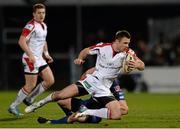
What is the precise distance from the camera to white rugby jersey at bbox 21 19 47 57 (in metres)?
15.8

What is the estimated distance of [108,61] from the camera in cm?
1354

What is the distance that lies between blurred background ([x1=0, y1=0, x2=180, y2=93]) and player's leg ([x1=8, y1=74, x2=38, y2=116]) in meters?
11.7

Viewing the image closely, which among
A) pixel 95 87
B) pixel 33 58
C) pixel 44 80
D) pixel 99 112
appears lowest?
pixel 99 112

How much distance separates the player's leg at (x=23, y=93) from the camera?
15477 mm

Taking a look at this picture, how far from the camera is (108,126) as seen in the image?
13.0 m

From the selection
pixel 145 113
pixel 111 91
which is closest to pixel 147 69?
pixel 145 113

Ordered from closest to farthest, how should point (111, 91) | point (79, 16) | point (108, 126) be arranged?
point (108, 126)
point (111, 91)
point (79, 16)

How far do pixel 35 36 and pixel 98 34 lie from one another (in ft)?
45.5

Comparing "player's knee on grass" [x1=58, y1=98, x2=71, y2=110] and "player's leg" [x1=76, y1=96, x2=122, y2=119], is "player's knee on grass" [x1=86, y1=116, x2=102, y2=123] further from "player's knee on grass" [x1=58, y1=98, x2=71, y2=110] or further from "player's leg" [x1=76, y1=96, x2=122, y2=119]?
"player's knee on grass" [x1=58, y1=98, x2=71, y2=110]

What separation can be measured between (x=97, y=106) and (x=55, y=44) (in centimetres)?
1778

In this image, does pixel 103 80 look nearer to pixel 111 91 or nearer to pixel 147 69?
pixel 111 91

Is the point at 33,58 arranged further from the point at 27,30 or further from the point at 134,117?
the point at 134,117

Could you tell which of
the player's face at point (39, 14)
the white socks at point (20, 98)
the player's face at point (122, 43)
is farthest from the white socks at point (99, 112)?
the player's face at point (39, 14)

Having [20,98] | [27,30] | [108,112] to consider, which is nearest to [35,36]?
[27,30]
